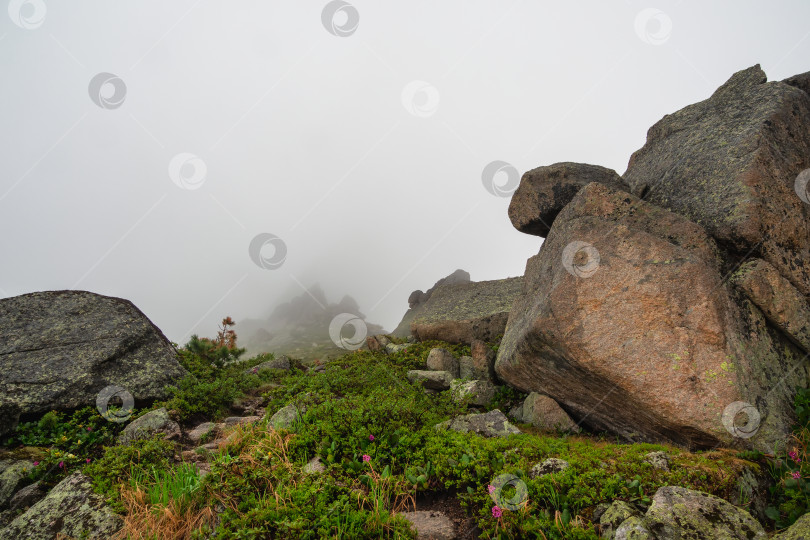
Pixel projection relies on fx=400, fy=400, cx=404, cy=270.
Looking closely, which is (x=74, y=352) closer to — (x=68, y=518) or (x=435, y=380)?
(x=68, y=518)

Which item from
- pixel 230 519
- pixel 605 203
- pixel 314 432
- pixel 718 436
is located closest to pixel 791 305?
pixel 718 436

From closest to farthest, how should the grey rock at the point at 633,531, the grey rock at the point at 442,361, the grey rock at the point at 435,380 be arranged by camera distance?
1. the grey rock at the point at 633,531
2. the grey rock at the point at 435,380
3. the grey rock at the point at 442,361

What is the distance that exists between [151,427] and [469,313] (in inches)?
496

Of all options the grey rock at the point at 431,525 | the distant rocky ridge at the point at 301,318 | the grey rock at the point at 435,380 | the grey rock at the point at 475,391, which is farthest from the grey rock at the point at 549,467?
the distant rocky ridge at the point at 301,318

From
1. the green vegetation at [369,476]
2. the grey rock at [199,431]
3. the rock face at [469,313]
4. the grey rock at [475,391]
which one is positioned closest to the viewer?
the green vegetation at [369,476]

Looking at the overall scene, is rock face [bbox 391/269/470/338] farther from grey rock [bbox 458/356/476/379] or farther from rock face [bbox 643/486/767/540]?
rock face [bbox 643/486/767/540]

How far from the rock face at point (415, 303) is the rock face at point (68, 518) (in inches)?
616

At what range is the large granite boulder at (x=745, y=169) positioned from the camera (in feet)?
30.6

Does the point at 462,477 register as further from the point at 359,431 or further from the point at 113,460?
the point at 113,460

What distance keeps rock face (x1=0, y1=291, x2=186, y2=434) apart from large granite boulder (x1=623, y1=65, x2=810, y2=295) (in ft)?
49.7

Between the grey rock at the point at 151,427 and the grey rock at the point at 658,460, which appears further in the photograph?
the grey rock at the point at 151,427

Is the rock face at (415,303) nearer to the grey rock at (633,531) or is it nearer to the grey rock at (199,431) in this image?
the grey rock at (199,431)

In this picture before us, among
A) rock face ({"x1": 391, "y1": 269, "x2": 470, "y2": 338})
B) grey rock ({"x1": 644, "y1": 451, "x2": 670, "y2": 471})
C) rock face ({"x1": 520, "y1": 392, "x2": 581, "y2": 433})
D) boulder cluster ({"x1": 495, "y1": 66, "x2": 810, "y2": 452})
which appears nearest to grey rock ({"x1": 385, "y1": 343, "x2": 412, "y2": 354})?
rock face ({"x1": 391, "y1": 269, "x2": 470, "y2": 338})

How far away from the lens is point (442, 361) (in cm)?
1439
